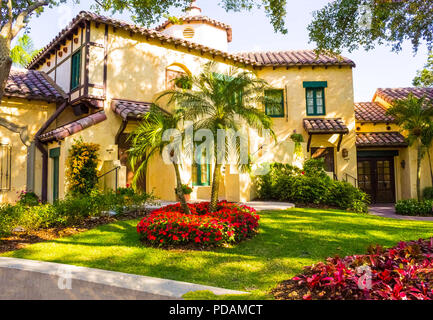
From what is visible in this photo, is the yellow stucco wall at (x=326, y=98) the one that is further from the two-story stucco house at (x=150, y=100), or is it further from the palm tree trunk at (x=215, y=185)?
the palm tree trunk at (x=215, y=185)

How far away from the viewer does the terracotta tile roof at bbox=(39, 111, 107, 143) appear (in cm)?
1070

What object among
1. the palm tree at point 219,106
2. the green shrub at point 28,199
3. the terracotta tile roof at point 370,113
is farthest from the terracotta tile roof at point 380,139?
the green shrub at point 28,199

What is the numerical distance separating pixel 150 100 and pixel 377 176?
1298 cm

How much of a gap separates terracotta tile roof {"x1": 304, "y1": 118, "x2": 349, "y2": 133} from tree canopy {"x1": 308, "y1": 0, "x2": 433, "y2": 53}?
232 inches

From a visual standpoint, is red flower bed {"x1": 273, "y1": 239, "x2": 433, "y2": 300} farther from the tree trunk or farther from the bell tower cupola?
the bell tower cupola

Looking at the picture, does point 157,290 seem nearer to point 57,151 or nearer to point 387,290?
point 387,290

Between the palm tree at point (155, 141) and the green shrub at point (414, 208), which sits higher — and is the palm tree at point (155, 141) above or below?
above

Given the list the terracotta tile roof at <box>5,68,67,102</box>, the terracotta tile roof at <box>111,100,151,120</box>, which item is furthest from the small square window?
the terracotta tile roof at <box>5,68,67,102</box>

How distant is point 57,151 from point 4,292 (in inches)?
282

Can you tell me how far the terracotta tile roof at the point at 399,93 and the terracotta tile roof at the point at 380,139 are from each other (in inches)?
88.0

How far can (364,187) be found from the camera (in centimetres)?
1766

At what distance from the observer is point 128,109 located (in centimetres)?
1155

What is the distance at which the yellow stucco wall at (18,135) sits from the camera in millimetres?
11859
